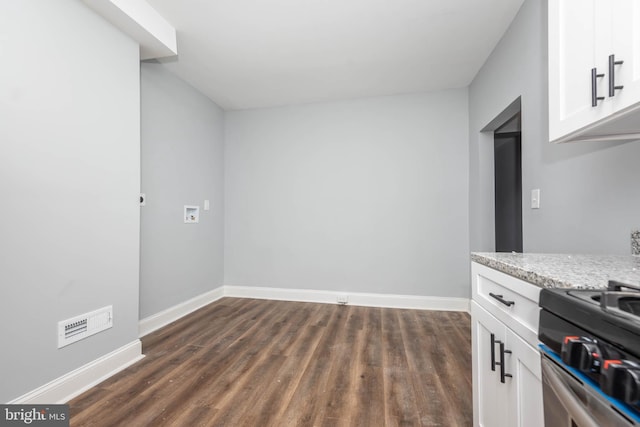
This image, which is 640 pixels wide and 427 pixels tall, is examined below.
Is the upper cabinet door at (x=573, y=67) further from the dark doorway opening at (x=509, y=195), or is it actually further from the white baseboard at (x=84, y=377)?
the white baseboard at (x=84, y=377)

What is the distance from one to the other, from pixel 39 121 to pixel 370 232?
301 centimetres

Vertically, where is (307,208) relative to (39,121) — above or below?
below

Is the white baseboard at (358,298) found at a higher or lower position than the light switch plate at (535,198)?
lower

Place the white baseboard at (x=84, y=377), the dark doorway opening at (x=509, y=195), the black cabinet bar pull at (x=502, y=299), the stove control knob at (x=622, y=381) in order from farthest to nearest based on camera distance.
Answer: the dark doorway opening at (x=509, y=195)
the white baseboard at (x=84, y=377)
the black cabinet bar pull at (x=502, y=299)
the stove control knob at (x=622, y=381)

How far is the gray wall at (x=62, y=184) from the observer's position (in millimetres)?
1375

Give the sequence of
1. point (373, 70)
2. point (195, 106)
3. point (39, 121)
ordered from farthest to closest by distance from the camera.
A: point (195, 106) → point (373, 70) → point (39, 121)

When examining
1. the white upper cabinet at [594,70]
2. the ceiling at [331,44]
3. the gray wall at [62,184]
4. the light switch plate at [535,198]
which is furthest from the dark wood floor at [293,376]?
the ceiling at [331,44]

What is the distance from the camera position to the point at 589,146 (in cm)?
132

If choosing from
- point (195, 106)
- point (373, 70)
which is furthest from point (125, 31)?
point (373, 70)

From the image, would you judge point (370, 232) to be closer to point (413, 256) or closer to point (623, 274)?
point (413, 256)

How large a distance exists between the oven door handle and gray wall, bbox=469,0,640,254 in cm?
97
